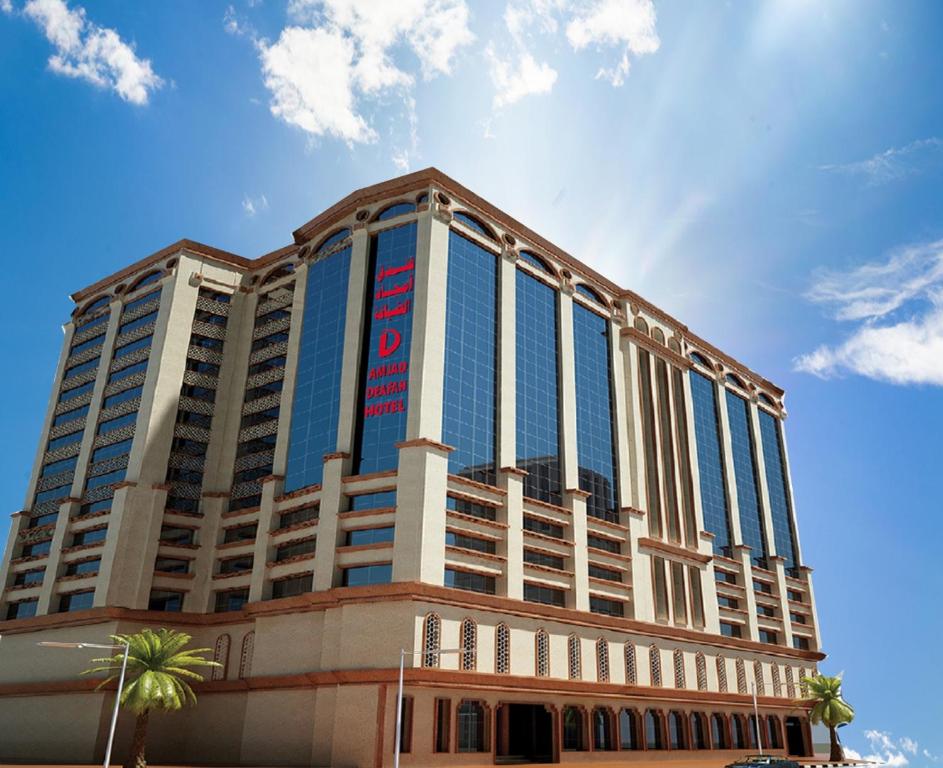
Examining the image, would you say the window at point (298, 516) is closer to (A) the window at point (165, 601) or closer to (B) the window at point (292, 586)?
(B) the window at point (292, 586)

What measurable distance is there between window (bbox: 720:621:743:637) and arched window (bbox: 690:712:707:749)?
35.6ft

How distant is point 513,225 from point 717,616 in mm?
46925

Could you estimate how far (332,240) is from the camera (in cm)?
7981

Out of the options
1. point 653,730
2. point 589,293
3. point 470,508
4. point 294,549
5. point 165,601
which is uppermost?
point 589,293

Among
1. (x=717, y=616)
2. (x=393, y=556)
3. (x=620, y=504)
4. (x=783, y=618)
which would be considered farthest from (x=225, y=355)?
(x=783, y=618)

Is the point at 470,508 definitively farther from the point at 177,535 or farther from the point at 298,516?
the point at 177,535

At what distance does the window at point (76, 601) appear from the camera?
7350cm

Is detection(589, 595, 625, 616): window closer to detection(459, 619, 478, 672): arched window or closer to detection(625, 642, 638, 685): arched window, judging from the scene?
detection(625, 642, 638, 685): arched window

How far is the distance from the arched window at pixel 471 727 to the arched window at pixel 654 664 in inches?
870

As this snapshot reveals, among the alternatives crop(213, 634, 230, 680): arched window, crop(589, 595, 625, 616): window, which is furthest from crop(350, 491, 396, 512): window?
crop(589, 595, 625, 616): window

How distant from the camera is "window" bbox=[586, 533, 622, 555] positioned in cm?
7538

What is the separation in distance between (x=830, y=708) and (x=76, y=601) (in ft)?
263

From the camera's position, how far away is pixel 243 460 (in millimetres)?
79688

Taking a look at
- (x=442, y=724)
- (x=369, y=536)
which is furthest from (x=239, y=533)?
(x=442, y=724)
